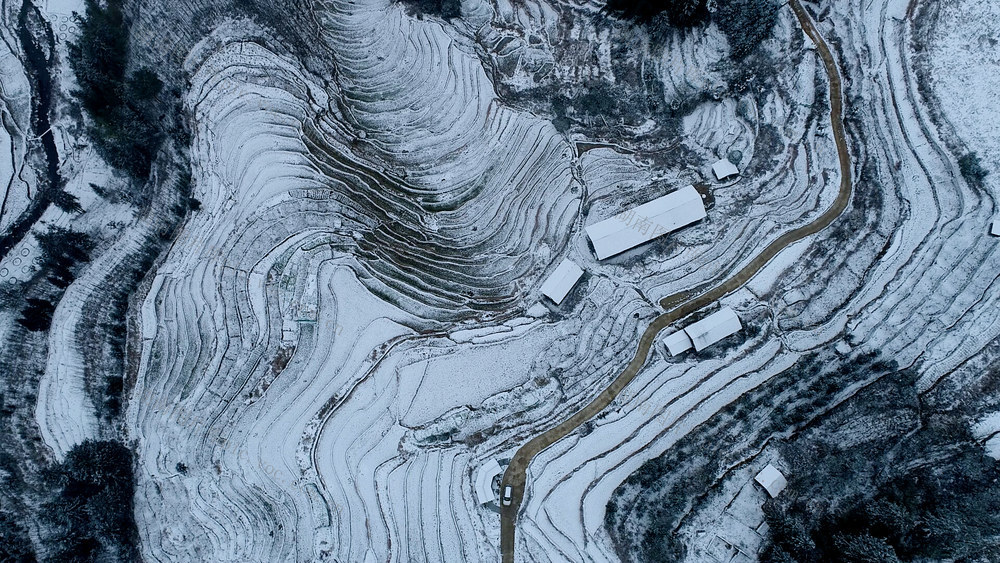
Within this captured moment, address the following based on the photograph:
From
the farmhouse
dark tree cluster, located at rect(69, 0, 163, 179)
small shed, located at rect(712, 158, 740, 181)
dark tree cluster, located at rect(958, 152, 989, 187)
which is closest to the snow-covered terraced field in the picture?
dark tree cluster, located at rect(958, 152, 989, 187)

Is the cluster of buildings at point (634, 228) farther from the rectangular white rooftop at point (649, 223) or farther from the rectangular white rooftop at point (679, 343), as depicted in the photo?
the rectangular white rooftop at point (679, 343)

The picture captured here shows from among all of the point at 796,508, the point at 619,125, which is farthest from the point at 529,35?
the point at 796,508

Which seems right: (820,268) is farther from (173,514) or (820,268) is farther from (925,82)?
(173,514)

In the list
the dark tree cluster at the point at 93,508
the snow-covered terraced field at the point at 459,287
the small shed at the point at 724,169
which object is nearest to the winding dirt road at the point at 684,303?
the snow-covered terraced field at the point at 459,287

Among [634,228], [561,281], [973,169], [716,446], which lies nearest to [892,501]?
[716,446]

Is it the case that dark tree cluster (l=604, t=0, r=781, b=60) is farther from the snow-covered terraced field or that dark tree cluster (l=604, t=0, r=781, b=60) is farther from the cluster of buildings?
the cluster of buildings

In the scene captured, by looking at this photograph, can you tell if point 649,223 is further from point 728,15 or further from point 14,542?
point 14,542

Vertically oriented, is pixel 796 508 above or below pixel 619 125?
below
